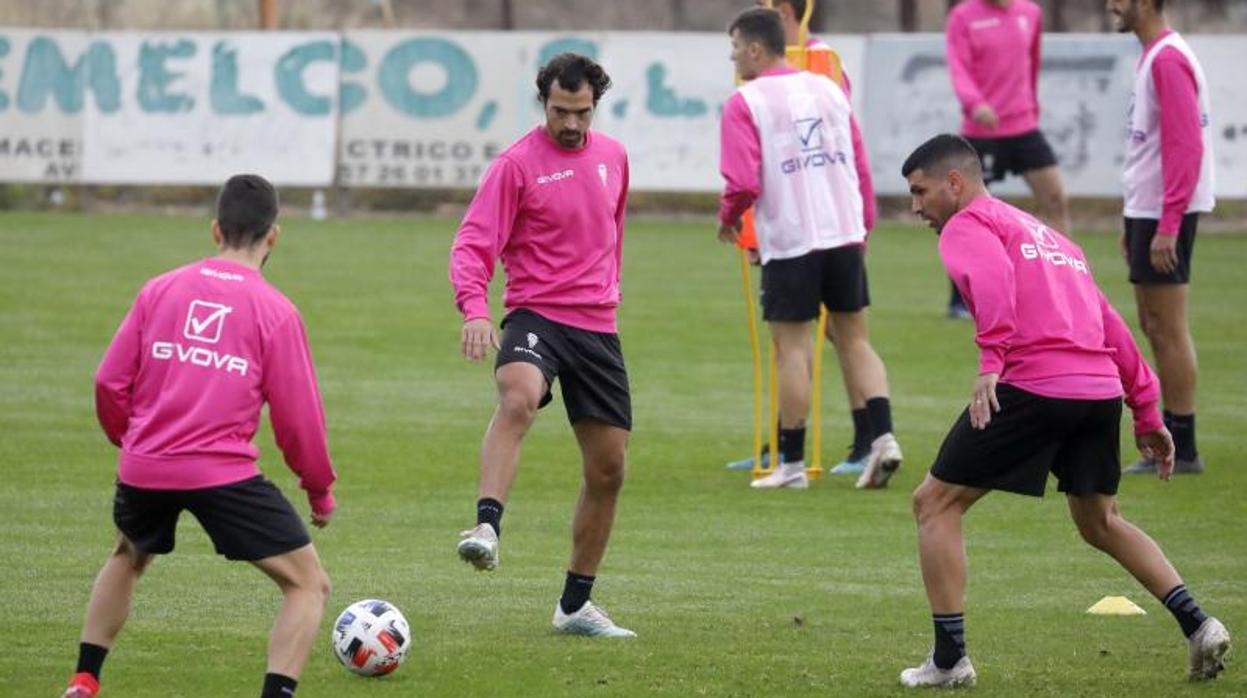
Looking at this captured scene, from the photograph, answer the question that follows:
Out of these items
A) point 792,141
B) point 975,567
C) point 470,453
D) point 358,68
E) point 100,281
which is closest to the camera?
point 975,567

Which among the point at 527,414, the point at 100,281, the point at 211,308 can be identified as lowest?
the point at 100,281

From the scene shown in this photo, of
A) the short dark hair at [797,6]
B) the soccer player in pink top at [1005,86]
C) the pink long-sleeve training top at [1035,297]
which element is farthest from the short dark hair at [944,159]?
the soccer player in pink top at [1005,86]

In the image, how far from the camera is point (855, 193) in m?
12.1

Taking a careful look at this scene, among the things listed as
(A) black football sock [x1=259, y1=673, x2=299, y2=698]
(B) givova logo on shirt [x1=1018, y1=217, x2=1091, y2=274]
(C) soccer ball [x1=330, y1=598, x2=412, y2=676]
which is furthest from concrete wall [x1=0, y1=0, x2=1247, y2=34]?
(A) black football sock [x1=259, y1=673, x2=299, y2=698]

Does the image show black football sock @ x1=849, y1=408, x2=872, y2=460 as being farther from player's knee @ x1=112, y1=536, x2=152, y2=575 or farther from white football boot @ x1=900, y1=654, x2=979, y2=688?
player's knee @ x1=112, y1=536, x2=152, y2=575

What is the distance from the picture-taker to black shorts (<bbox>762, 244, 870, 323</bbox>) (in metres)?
11.9

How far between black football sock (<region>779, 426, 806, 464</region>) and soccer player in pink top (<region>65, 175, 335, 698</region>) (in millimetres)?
5587

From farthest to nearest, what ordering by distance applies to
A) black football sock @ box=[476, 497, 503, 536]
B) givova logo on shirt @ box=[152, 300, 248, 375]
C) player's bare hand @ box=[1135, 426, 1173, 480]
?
black football sock @ box=[476, 497, 503, 536] < player's bare hand @ box=[1135, 426, 1173, 480] < givova logo on shirt @ box=[152, 300, 248, 375]

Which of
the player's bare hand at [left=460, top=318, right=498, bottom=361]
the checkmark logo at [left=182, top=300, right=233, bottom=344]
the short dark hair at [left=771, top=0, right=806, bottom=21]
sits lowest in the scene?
the player's bare hand at [left=460, top=318, right=498, bottom=361]

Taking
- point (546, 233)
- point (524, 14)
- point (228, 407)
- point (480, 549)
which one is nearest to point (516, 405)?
point (546, 233)

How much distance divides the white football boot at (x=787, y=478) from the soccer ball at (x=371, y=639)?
460 cm

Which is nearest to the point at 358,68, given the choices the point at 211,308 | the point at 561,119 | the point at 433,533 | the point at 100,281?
the point at 100,281

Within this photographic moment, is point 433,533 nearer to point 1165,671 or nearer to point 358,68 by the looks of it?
point 1165,671

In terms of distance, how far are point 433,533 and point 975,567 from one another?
2418 millimetres
